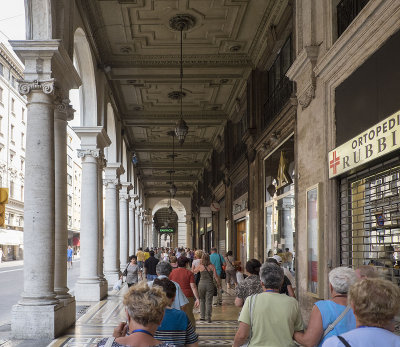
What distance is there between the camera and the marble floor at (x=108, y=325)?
848 centimetres

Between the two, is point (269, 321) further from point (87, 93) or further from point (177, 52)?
point (177, 52)

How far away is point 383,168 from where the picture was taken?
6.72 m

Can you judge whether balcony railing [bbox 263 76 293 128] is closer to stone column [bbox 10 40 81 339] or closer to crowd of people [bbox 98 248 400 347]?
stone column [bbox 10 40 81 339]

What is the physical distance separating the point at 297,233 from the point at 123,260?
16667 mm

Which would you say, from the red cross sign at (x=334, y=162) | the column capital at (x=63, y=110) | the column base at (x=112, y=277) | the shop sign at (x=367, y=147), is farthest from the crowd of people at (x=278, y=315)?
the column base at (x=112, y=277)

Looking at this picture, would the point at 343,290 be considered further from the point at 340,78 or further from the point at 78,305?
the point at 78,305

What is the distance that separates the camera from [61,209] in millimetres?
10156

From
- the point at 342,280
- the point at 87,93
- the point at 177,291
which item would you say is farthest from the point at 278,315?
the point at 87,93

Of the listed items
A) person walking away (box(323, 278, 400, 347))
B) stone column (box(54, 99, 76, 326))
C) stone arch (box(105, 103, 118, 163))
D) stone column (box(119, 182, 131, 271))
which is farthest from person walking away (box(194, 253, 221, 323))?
stone column (box(119, 182, 131, 271))

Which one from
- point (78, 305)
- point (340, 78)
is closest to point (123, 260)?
point (78, 305)

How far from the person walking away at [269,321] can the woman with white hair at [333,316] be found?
0.10 metres

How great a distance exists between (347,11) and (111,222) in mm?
13349

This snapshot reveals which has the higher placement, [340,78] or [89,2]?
[89,2]

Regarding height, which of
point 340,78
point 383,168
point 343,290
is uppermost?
point 340,78
